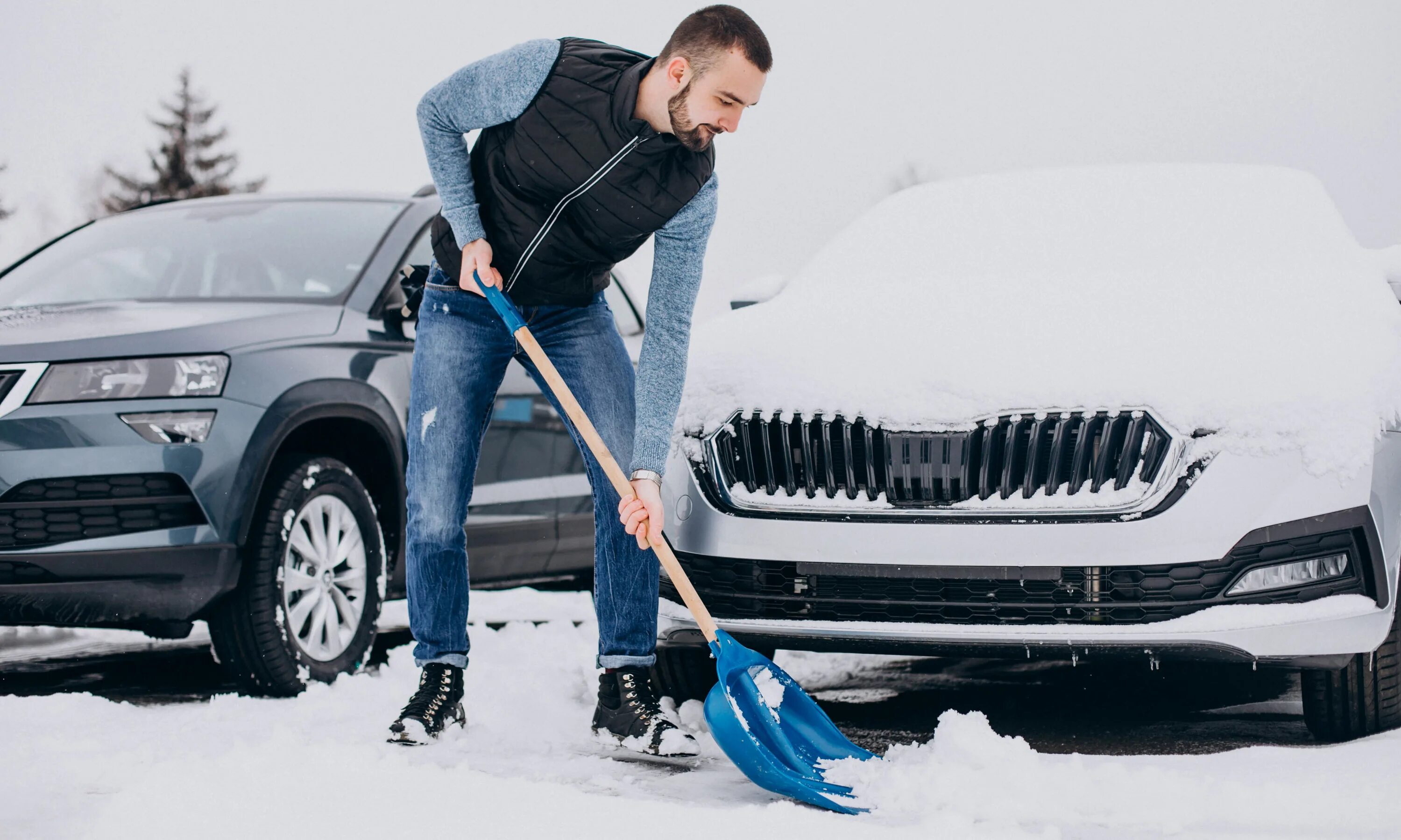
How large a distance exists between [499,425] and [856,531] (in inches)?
78.2

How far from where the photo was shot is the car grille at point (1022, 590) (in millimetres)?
3268

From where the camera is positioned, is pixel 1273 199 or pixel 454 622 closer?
pixel 454 622

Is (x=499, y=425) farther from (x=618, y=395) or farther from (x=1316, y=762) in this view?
(x=1316, y=762)

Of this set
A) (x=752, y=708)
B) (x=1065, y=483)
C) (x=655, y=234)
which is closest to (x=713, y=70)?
(x=655, y=234)

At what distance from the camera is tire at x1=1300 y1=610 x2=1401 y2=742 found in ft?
11.3

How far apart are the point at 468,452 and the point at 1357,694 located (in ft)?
7.15

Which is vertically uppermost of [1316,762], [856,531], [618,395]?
[618,395]

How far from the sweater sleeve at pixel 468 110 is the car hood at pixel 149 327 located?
1.07 meters

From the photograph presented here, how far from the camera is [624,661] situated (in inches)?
143

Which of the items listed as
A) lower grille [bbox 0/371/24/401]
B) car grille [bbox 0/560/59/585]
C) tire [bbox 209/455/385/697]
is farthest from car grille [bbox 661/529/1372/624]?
lower grille [bbox 0/371/24/401]

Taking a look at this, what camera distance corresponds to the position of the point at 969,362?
3.48 meters

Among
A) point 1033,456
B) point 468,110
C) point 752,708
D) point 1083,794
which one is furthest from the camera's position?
point 468,110

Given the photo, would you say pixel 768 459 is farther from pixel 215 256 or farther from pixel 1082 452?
pixel 215 256

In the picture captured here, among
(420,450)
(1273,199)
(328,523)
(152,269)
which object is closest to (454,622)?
(420,450)
